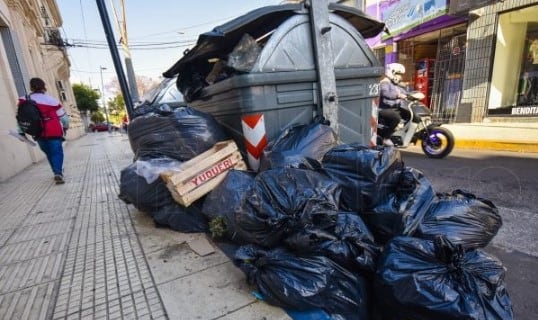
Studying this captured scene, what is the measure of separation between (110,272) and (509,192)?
3.68 m

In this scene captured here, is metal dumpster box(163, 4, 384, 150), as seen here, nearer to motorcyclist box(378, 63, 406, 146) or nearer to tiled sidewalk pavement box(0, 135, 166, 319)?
tiled sidewalk pavement box(0, 135, 166, 319)

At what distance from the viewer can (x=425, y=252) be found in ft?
3.89

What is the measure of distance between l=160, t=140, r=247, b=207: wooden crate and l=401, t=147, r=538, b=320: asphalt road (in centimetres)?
197

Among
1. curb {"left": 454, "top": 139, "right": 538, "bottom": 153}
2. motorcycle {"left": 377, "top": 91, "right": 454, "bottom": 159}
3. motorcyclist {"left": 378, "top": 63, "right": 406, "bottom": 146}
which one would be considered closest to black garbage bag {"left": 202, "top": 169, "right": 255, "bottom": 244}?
motorcyclist {"left": 378, "top": 63, "right": 406, "bottom": 146}

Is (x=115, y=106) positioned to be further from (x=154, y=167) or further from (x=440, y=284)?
(x=440, y=284)

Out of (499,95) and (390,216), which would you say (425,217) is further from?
(499,95)

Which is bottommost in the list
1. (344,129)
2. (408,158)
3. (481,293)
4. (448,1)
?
(408,158)

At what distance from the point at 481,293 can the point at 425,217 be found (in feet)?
1.68

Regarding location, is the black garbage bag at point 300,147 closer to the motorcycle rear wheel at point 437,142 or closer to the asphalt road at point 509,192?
the asphalt road at point 509,192

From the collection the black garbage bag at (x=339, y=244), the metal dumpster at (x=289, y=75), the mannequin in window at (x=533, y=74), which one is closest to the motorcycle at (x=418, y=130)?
the metal dumpster at (x=289, y=75)

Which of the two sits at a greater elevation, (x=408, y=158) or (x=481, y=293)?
(x=481, y=293)

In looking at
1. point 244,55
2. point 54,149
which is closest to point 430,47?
point 244,55

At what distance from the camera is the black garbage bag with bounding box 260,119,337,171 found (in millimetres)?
1979

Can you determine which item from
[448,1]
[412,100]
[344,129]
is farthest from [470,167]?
[448,1]
